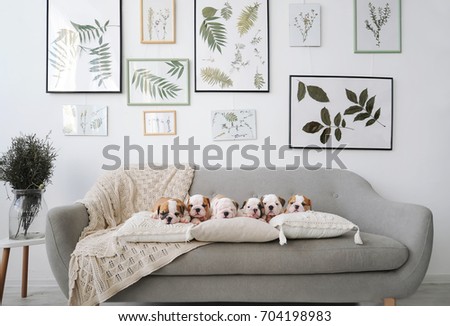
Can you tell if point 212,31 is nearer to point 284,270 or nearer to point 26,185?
point 26,185

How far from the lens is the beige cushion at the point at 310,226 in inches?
73.3

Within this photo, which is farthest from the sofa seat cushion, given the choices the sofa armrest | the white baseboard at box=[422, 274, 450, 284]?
the white baseboard at box=[422, 274, 450, 284]

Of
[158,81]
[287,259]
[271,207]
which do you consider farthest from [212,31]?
[287,259]

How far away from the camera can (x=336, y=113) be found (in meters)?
2.80

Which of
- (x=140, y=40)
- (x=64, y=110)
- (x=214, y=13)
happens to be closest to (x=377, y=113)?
(x=214, y=13)

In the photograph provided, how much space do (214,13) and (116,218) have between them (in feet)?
5.28

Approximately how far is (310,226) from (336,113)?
3.97 feet

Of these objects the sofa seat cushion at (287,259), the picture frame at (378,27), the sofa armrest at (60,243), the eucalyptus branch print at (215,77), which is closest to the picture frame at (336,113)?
the picture frame at (378,27)

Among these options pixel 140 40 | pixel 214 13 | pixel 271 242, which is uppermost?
pixel 214 13

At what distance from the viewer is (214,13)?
9.13ft

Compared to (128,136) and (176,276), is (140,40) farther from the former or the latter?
(176,276)

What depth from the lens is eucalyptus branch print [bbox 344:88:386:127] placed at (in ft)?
9.19

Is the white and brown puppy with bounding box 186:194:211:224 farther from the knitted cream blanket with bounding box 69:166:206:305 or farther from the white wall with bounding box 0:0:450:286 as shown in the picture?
the white wall with bounding box 0:0:450:286

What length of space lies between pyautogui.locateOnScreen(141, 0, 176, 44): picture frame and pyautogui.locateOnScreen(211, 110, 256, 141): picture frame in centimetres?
65
